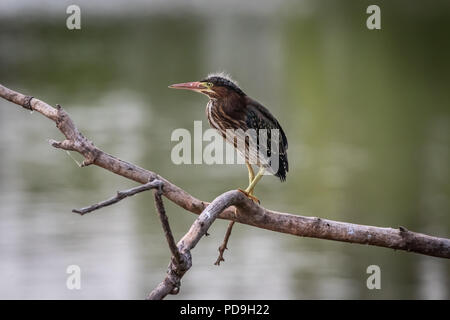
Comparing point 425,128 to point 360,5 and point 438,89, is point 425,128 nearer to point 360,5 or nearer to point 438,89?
point 438,89

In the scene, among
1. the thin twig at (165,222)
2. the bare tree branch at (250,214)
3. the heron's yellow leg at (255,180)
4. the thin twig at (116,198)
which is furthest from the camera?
the heron's yellow leg at (255,180)

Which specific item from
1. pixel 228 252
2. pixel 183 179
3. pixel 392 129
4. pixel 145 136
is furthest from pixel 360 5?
pixel 228 252

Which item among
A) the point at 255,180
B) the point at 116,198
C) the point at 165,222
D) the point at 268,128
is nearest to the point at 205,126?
the point at 268,128

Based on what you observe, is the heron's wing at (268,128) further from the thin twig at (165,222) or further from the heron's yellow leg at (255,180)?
the thin twig at (165,222)

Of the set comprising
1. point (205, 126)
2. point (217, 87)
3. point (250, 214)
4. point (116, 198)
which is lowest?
point (205, 126)

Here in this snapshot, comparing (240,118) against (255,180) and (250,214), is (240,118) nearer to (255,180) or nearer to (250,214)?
(255,180)

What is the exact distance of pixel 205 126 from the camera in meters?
11.4

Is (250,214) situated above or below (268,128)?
below

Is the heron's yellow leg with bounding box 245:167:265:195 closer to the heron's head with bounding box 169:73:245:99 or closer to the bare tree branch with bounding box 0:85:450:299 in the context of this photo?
the bare tree branch with bounding box 0:85:450:299

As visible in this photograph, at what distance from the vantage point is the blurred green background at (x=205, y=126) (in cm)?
917

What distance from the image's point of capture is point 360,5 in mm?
20031

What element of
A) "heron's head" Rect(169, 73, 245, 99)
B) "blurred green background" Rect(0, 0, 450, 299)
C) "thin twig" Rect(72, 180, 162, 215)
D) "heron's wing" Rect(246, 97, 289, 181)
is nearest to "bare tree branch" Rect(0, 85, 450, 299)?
"heron's wing" Rect(246, 97, 289, 181)

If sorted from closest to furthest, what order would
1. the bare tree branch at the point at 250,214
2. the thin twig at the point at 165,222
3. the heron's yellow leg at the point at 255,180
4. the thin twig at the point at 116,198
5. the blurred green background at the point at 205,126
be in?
the thin twig at the point at 116,198 < the thin twig at the point at 165,222 < the bare tree branch at the point at 250,214 < the heron's yellow leg at the point at 255,180 < the blurred green background at the point at 205,126

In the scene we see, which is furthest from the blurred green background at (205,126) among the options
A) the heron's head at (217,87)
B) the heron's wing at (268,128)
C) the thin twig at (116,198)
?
the thin twig at (116,198)
